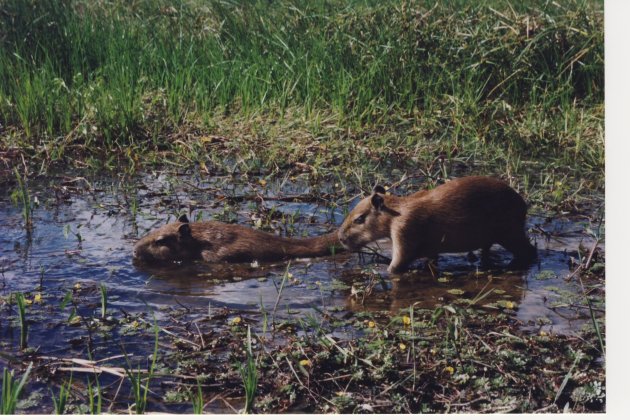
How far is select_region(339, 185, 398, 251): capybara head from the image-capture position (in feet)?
19.9

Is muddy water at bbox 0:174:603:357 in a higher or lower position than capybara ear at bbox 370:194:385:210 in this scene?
lower

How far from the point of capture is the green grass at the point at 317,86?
7.60m

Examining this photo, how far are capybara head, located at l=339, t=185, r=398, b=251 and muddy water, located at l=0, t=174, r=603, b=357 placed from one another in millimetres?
133

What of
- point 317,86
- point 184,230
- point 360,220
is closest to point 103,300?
point 184,230

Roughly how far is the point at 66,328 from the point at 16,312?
0.37 meters

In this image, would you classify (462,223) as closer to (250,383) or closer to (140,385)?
(250,383)

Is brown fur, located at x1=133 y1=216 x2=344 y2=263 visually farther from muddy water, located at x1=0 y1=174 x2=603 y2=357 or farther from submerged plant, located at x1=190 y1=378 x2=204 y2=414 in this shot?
submerged plant, located at x1=190 y1=378 x2=204 y2=414

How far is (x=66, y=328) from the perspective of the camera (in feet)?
15.8

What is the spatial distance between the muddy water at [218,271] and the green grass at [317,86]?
61 cm

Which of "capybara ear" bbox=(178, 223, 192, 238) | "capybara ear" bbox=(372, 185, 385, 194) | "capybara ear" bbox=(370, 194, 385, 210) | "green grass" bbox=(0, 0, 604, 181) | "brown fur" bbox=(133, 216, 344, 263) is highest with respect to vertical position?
"green grass" bbox=(0, 0, 604, 181)

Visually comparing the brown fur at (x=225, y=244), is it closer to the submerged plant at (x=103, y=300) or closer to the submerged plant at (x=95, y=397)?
the submerged plant at (x=103, y=300)

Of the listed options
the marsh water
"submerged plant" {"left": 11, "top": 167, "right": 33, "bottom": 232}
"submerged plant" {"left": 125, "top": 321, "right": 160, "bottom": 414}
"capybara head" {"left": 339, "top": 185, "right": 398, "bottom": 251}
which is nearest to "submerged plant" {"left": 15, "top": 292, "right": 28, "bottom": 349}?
the marsh water

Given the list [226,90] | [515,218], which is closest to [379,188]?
[515,218]

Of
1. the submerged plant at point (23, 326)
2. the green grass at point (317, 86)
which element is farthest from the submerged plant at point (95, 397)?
the green grass at point (317, 86)
